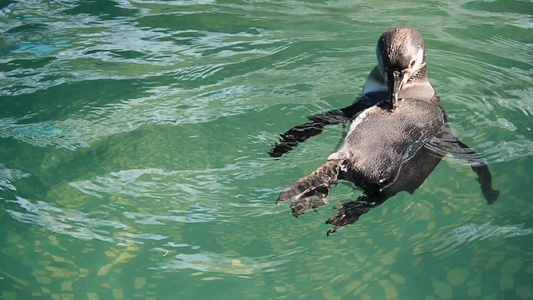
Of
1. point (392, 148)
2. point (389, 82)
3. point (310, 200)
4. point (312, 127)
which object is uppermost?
point (389, 82)

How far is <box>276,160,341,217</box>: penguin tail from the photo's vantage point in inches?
156

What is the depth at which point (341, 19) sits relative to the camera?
810cm

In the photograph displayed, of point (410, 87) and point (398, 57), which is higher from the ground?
point (398, 57)

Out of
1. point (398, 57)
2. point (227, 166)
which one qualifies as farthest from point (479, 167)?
point (227, 166)

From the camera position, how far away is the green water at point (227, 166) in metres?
4.16

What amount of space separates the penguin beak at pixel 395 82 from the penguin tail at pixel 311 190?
68cm

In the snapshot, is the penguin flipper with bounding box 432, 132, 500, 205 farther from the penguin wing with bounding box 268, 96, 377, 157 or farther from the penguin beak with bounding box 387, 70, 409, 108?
the penguin wing with bounding box 268, 96, 377, 157

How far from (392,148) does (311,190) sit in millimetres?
573

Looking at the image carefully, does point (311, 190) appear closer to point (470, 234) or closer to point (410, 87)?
point (470, 234)

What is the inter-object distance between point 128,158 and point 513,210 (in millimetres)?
2753

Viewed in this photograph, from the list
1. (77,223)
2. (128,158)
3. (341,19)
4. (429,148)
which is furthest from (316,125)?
(341,19)

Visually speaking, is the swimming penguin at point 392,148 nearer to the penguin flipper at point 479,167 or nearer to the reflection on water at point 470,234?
the penguin flipper at point 479,167

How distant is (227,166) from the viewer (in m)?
5.06

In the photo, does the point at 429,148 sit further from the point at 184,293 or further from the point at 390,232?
the point at 184,293
